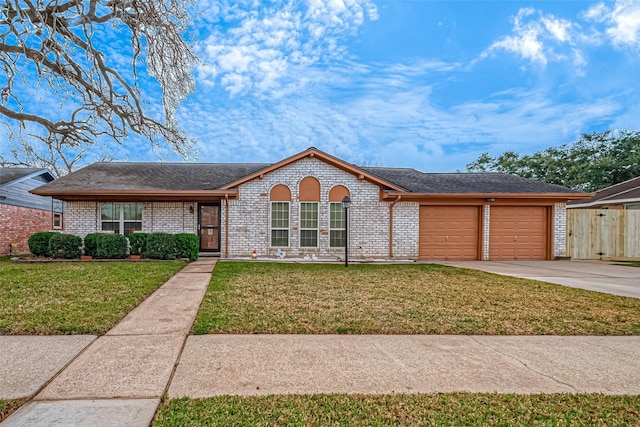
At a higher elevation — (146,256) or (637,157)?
(637,157)

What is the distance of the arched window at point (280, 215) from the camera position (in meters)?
12.7

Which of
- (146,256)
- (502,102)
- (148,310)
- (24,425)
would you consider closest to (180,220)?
(146,256)

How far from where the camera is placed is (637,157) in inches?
973

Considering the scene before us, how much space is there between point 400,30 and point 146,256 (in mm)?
14706

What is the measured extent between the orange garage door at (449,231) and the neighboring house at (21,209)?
18.5 m

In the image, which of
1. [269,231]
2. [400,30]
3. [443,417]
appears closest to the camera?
[443,417]

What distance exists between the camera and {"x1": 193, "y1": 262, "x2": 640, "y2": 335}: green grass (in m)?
4.16

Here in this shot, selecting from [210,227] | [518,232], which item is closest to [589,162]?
[518,232]

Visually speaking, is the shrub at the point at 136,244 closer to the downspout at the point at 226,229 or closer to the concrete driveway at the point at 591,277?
the downspout at the point at 226,229

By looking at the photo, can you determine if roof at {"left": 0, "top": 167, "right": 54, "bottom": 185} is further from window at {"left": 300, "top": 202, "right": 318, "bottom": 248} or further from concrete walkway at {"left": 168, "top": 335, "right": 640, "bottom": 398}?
concrete walkway at {"left": 168, "top": 335, "right": 640, "bottom": 398}

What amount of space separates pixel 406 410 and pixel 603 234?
15.6 metres

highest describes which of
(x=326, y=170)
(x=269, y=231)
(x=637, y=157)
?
(x=637, y=157)

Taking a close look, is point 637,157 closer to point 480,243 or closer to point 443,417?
point 480,243

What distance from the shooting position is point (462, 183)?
46.5 feet
